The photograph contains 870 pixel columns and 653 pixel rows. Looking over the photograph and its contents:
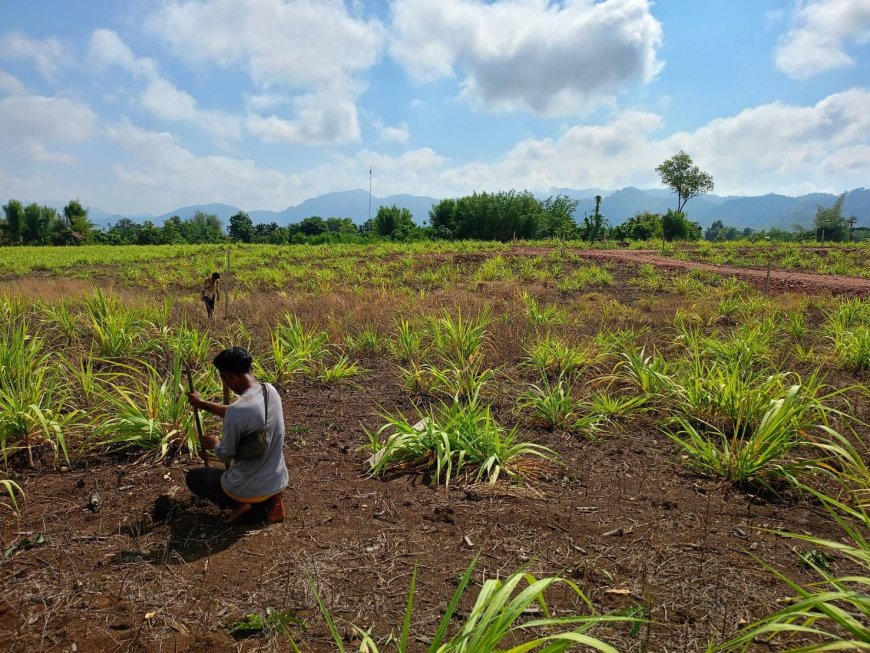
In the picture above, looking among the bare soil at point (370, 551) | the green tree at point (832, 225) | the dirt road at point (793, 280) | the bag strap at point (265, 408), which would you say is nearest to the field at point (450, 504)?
the bare soil at point (370, 551)

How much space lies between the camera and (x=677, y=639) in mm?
1782

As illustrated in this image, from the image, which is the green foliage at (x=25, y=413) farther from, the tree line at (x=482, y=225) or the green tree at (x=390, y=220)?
the green tree at (x=390, y=220)

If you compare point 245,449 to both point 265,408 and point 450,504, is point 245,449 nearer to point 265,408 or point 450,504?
point 265,408

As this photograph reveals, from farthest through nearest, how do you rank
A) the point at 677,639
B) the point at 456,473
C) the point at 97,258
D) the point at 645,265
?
the point at 97,258, the point at 645,265, the point at 456,473, the point at 677,639

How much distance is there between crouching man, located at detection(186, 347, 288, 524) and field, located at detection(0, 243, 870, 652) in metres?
0.14

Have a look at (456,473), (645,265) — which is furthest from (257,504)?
(645,265)

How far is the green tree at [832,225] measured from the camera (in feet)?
137

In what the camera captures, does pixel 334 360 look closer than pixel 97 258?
Yes

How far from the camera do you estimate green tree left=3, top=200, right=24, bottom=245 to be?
46706 millimetres

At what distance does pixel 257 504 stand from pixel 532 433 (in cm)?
205

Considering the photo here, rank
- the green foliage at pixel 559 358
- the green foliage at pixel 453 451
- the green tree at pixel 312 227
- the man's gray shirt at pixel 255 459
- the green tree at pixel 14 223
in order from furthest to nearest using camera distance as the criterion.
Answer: the green tree at pixel 312 227
the green tree at pixel 14 223
the green foliage at pixel 559 358
the green foliage at pixel 453 451
the man's gray shirt at pixel 255 459

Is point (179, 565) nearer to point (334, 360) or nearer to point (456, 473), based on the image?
point (456, 473)

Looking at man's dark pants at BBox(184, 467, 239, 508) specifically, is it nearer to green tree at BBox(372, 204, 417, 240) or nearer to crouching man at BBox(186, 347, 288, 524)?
crouching man at BBox(186, 347, 288, 524)

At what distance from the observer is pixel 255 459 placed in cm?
255
